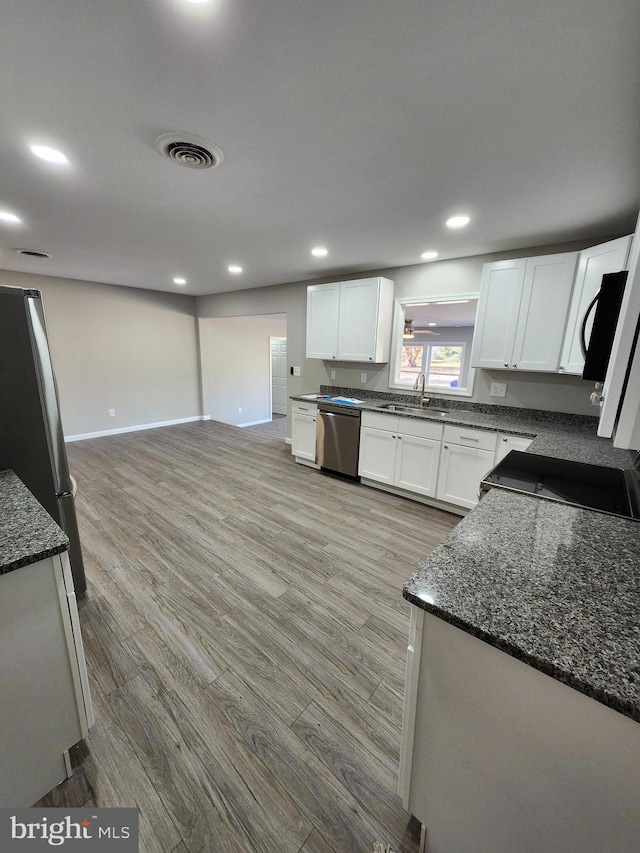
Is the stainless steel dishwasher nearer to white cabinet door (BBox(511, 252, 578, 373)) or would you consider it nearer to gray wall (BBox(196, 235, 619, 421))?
gray wall (BBox(196, 235, 619, 421))

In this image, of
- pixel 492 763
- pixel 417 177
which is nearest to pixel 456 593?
pixel 492 763

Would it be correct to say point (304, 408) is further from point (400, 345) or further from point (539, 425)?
point (539, 425)

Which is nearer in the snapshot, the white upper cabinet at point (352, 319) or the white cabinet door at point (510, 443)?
the white cabinet door at point (510, 443)

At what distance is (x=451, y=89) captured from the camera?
1.23 metres

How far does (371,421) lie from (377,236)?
5.78ft

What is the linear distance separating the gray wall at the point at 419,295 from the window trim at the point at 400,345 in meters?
0.05

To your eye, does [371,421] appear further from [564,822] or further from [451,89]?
[564,822]

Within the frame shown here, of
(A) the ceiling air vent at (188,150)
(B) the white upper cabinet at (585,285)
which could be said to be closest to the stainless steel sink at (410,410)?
(B) the white upper cabinet at (585,285)

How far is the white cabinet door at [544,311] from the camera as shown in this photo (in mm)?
2604

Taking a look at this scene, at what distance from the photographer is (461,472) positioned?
10.1 ft

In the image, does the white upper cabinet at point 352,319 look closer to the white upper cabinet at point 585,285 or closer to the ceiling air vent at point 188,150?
the white upper cabinet at point 585,285

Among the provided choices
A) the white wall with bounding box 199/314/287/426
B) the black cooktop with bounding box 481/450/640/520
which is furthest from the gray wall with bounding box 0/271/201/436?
the black cooktop with bounding box 481/450/640/520

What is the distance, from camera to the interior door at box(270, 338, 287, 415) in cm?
827

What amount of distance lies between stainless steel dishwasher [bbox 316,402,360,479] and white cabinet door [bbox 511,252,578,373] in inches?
66.4
